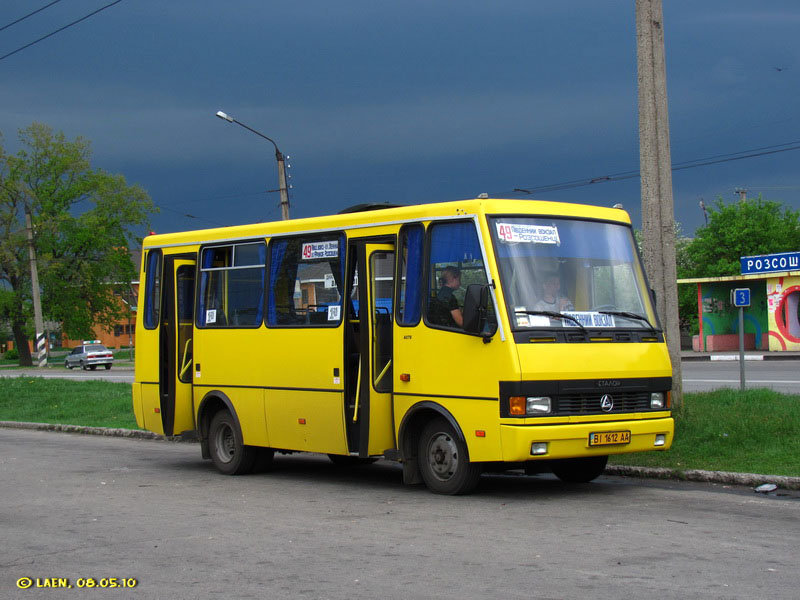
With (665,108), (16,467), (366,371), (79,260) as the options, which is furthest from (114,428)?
(79,260)

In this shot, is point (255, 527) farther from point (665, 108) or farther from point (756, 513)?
point (665, 108)

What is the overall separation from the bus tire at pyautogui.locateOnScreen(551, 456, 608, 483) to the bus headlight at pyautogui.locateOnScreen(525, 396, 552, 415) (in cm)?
163

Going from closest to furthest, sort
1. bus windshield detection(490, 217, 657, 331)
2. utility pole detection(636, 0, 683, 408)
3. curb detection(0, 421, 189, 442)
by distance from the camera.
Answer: bus windshield detection(490, 217, 657, 331)
utility pole detection(636, 0, 683, 408)
curb detection(0, 421, 189, 442)

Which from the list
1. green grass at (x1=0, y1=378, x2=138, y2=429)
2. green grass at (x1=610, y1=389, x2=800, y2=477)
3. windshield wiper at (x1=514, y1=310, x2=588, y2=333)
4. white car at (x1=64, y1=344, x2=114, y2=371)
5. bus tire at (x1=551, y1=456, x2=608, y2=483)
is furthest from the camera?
white car at (x1=64, y1=344, x2=114, y2=371)

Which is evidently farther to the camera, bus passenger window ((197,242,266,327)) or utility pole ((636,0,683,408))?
utility pole ((636,0,683,408))

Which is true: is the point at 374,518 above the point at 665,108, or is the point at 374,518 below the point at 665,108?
below

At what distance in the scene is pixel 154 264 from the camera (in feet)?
48.5

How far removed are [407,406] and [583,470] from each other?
84.6 inches

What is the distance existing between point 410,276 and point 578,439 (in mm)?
2439

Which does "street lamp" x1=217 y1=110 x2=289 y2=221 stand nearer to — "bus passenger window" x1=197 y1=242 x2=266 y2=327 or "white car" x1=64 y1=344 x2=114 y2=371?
"bus passenger window" x1=197 y1=242 x2=266 y2=327

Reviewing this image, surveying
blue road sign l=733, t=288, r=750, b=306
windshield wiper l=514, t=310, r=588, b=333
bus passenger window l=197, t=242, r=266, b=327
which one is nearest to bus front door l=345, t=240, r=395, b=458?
windshield wiper l=514, t=310, r=588, b=333

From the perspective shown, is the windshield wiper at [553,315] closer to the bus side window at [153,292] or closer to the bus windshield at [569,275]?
the bus windshield at [569,275]

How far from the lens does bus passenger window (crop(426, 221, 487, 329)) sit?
404 inches

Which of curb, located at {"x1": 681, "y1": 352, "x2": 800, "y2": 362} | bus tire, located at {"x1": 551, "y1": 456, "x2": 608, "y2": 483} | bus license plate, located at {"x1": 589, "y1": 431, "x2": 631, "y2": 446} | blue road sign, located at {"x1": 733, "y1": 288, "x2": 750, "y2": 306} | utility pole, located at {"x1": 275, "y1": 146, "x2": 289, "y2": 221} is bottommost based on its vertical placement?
bus tire, located at {"x1": 551, "y1": 456, "x2": 608, "y2": 483}
